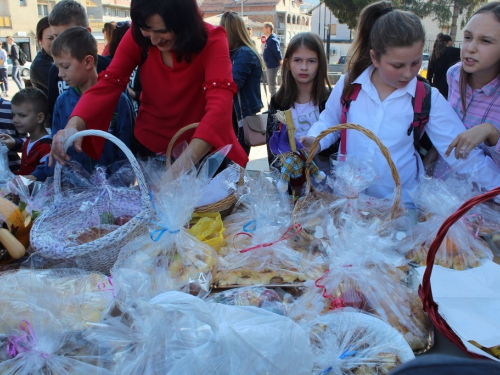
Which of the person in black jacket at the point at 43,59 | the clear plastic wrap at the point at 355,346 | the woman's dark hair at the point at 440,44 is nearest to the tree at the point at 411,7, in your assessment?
the woman's dark hair at the point at 440,44

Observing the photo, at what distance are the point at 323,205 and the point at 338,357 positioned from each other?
31.0 inches

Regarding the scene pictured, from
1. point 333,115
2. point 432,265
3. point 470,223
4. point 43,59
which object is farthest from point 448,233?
point 43,59

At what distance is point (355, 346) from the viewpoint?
1.04 metres

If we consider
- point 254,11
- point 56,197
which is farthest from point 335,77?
point 254,11

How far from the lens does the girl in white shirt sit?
1798 millimetres

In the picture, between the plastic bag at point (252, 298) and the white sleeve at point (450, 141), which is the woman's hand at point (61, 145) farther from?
the white sleeve at point (450, 141)

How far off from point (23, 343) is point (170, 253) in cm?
53

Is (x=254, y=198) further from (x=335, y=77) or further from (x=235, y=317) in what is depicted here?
(x=335, y=77)

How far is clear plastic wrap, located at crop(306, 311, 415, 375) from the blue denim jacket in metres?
2.55

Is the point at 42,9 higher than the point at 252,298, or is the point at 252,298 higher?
the point at 42,9

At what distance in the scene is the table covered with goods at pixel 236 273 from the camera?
3.08 feet

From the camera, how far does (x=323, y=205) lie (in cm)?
172

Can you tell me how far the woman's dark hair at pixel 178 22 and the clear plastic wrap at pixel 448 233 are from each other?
1161 mm

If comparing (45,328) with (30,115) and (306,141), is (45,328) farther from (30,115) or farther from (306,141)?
(30,115)
